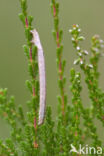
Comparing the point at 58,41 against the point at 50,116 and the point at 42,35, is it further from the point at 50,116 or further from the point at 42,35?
the point at 42,35

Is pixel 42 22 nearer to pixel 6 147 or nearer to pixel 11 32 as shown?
pixel 11 32

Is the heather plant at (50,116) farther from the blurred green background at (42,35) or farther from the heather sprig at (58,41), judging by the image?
the blurred green background at (42,35)

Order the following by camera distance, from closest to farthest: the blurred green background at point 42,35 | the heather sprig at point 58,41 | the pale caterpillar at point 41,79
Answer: the pale caterpillar at point 41,79 < the heather sprig at point 58,41 < the blurred green background at point 42,35

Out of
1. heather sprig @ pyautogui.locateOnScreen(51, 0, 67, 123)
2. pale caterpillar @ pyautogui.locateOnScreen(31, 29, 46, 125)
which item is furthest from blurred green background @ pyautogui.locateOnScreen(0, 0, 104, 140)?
pale caterpillar @ pyautogui.locateOnScreen(31, 29, 46, 125)

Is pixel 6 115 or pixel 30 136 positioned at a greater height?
pixel 6 115

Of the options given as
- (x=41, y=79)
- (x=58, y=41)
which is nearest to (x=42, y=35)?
(x=58, y=41)

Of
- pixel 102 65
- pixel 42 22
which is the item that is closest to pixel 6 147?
pixel 102 65

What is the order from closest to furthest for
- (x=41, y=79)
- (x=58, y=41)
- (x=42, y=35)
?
(x=41, y=79) < (x=58, y=41) < (x=42, y=35)

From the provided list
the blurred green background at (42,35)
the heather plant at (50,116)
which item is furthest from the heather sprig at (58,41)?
the blurred green background at (42,35)
